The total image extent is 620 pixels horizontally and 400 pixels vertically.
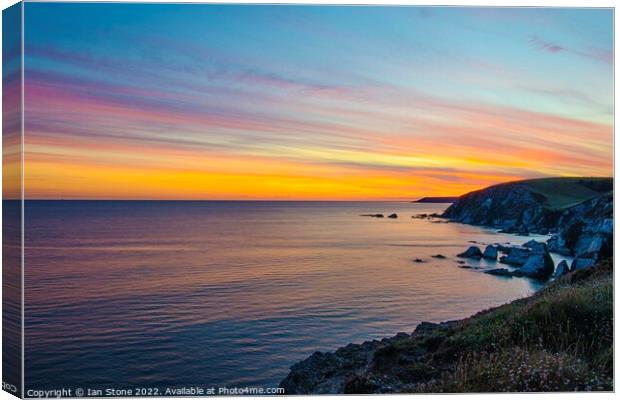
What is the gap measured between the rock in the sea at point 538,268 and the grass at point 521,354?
2827cm

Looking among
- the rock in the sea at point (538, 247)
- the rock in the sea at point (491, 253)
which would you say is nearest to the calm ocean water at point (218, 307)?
the rock in the sea at point (491, 253)

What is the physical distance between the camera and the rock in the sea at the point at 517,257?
42844 millimetres

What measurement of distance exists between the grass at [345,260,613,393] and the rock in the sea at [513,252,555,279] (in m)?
28.3

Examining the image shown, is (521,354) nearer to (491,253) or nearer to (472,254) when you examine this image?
(491,253)

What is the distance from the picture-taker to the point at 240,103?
1426 centimetres

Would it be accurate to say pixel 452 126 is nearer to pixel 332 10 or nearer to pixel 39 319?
pixel 332 10

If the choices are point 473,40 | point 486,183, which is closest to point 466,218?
point 486,183

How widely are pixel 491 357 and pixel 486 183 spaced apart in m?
9.18

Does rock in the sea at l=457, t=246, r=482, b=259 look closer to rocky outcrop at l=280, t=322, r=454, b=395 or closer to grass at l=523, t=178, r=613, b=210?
grass at l=523, t=178, r=613, b=210

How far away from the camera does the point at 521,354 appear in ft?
27.6

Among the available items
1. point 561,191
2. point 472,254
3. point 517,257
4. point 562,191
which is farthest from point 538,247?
point 561,191

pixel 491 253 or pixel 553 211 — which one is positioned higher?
pixel 553 211

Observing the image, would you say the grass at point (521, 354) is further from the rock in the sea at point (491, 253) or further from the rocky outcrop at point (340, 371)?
the rock in the sea at point (491, 253)

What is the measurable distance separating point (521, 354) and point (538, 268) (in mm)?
32173
